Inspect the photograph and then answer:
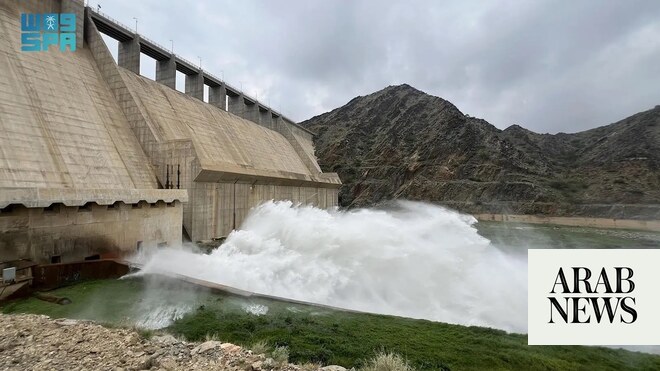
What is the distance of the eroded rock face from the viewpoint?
454 centimetres

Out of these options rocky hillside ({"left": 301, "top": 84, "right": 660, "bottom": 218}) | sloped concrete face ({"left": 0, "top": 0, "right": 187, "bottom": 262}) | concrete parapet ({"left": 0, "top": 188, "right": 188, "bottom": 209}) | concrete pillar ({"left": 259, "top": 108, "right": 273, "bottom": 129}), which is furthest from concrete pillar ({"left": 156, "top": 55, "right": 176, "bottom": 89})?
rocky hillside ({"left": 301, "top": 84, "right": 660, "bottom": 218})

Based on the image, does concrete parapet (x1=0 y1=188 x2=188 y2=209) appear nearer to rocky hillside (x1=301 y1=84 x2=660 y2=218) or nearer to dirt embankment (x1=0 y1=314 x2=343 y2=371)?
dirt embankment (x1=0 y1=314 x2=343 y2=371)

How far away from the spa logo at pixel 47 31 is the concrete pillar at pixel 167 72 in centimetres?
833

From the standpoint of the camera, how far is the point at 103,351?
491 cm

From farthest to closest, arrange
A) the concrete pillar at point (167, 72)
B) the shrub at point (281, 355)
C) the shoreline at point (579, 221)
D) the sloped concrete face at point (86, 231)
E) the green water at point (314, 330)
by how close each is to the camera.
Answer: the shoreline at point (579, 221)
the concrete pillar at point (167, 72)
the sloped concrete face at point (86, 231)
the green water at point (314, 330)
the shrub at point (281, 355)

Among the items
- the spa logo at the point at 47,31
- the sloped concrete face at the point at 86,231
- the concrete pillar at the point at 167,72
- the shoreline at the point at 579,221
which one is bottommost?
the shoreline at the point at 579,221

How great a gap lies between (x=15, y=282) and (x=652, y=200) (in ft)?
215

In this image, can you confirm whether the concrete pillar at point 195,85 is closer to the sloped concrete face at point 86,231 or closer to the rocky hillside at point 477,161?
the sloped concrete face at point 86,231

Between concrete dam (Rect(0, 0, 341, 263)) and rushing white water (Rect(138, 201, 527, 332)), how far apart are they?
2.38 m

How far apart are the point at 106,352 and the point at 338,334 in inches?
155

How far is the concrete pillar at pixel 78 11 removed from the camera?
60.6ft

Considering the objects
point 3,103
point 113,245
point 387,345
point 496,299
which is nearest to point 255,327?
point 387,345

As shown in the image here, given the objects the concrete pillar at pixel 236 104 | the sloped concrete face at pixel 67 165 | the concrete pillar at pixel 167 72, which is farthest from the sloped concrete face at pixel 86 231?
the concrete pillar at pixel 236 104

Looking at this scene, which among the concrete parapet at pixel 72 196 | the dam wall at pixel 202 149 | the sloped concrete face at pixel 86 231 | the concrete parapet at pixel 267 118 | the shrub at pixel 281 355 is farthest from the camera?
the concrete parapet at pixel 267 118
